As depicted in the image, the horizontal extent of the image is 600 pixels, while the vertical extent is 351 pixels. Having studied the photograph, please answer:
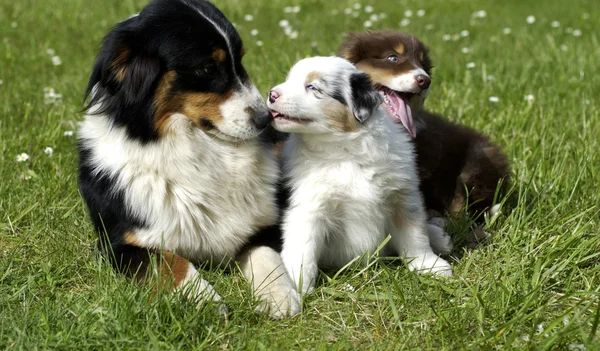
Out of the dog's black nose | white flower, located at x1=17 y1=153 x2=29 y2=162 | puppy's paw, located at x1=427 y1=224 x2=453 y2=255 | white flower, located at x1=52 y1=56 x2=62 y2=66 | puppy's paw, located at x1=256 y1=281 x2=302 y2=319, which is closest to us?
puppy's paw, located at x1=256 y1=281 x2=302 y2=319

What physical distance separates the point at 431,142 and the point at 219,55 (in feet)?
4.97

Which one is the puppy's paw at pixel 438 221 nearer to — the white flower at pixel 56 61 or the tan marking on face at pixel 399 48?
the tan marking on face at pixel 399 48

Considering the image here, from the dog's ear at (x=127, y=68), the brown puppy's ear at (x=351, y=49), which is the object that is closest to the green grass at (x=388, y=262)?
the dog's ear at (x=127, y=68)

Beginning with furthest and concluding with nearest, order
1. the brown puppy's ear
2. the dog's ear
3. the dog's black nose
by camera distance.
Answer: the brown puppy's ear, the dog's black nose, the dog's ear

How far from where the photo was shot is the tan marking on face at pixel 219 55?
9.32ft

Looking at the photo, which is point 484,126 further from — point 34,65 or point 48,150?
point 34,65

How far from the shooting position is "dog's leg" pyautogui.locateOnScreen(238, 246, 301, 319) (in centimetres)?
271

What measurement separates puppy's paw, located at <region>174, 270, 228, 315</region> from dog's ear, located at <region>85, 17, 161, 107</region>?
78 cm

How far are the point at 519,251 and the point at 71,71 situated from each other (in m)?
4.70

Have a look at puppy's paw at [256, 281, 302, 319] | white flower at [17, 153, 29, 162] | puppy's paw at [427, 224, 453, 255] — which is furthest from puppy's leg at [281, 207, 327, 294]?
white flower at [17, 153, 29, 162]

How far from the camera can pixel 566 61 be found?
5.99 metres

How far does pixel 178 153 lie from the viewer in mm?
2967

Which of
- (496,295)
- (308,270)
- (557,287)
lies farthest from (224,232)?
(557,287)

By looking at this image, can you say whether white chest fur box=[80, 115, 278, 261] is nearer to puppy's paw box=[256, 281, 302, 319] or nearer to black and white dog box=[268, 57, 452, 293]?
black and white dog box=[268, 57, 452, 293]
